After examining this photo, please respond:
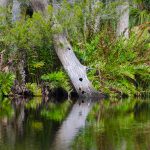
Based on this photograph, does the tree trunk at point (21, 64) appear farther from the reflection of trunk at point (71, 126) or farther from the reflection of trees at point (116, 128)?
the reflection of trees at point (116, 128)

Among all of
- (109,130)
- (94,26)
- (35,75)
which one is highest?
(94,26)

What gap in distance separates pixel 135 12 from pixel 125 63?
8.24 m

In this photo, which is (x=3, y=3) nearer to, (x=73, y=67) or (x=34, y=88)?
(x=34, y=88)

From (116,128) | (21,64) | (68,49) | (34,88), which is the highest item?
(68,49)

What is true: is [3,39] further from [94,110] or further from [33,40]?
[94,110]

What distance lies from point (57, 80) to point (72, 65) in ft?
2.61

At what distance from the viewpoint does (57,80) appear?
73.2 feet

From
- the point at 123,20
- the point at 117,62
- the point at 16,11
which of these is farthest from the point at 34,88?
the point at 123,20

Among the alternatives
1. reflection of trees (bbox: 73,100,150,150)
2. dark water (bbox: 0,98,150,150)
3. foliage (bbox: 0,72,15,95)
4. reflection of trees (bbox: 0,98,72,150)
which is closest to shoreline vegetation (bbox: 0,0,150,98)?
foliage (bbox: 0,72,15,95)

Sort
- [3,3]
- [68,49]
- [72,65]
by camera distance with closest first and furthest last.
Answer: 1. [72,65]
2. [68,49]
3. [3,3]

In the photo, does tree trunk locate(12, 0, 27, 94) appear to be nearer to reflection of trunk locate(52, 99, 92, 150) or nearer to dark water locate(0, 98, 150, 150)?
dark water locate(0, 98, 150, 150)

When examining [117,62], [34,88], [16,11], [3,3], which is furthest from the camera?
[16,11]

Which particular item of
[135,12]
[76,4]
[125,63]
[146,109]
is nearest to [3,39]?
[76,4]

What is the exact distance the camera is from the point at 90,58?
2325 centimetres
